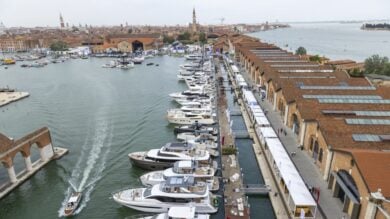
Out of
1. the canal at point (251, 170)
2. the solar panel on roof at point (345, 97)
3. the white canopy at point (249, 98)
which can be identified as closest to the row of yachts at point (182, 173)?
the canal at point (251, 170)

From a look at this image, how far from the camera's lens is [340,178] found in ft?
81.6

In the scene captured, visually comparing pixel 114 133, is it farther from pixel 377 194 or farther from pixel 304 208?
pixel 377 194

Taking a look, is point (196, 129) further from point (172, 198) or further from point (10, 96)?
point (10, 96)

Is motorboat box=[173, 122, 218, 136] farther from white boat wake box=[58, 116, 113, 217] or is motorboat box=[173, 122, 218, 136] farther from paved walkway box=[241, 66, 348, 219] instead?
white boat wake box=[58, 116, 113, 217]

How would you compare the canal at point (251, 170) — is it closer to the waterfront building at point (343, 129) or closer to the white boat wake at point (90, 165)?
the waterfront building at point (343, 129)

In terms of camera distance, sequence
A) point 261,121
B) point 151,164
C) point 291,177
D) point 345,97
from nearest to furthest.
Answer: point 291,177 < point 151,164 < point 345,97 < point 261,121

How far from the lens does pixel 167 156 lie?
33312 mm

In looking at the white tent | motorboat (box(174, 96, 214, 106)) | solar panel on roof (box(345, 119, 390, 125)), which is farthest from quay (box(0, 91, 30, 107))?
solar panel on roof (box(345, 119, 390, 125))

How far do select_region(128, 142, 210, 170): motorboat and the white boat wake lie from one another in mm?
4508

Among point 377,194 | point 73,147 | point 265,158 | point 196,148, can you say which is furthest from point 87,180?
point 377,194

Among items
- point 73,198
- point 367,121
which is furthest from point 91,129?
point 367,121

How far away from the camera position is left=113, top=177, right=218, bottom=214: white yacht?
84.6 ft

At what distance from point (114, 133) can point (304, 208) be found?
97.4 feet

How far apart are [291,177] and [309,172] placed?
13.9 ft
